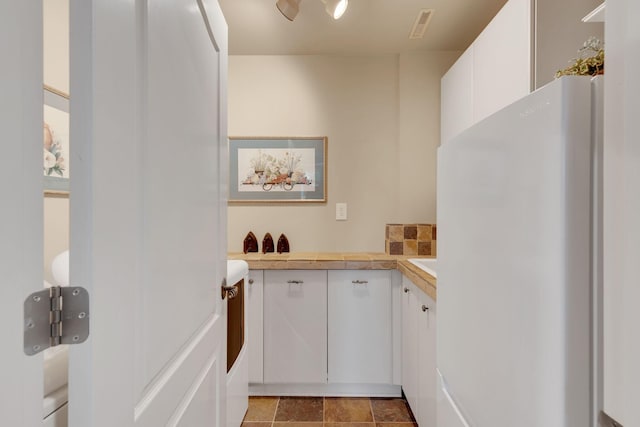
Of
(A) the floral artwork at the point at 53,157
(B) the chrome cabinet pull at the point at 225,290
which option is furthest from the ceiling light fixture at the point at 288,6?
(B) the chrome cabinet pull at the point at 225,290

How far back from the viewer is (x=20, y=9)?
0.39 meters

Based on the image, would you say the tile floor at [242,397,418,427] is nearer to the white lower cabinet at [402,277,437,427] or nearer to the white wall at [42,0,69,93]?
the white lower cabinet at [402,277,437,427]

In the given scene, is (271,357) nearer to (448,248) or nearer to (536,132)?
(448,248)

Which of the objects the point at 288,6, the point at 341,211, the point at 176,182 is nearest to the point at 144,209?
the point at 176,182

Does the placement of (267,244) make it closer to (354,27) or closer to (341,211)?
(341,211)

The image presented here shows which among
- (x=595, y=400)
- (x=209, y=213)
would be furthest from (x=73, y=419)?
(x=595, y=400)

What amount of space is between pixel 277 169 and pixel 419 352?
62.8 inches

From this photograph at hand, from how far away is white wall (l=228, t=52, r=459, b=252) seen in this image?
8.32 feet

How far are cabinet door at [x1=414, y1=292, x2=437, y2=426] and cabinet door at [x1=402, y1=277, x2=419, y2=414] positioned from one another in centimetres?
8

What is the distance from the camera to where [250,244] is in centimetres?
248

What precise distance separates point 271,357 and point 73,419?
1.82m

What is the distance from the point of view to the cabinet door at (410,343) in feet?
5.90
